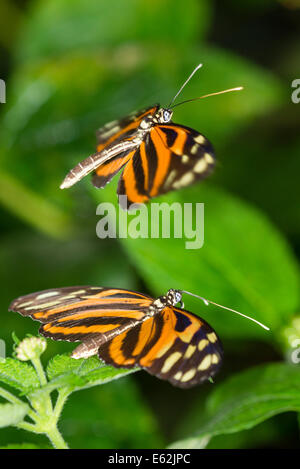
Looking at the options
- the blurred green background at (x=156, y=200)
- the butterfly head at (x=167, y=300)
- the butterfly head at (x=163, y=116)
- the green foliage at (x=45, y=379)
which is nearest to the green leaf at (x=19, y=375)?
the green foliage at (x=45, y=379)

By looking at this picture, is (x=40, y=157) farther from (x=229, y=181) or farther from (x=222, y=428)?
(x=222, y=428)

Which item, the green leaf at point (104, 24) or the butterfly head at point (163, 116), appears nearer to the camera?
the butterfly head at point (163, 116)

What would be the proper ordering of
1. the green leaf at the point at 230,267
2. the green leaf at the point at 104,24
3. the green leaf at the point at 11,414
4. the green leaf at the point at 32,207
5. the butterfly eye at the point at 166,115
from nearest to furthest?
the green leaf at the point at 11,414 < the butterfly eye at the point at 166,115 < the green leaf at the point at 230,267 < the green leaf at the point at 32,207 < the green leaf at the point at 104,24

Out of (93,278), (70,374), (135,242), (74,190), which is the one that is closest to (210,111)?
(74,190)

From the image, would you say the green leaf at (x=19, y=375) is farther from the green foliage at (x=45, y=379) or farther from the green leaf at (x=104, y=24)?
the green leaf at (x=104, y=24)

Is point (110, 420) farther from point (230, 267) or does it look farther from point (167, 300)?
point (167, 300)

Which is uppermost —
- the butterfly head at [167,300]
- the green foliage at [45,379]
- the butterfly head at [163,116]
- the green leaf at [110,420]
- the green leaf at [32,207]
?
the green leaf at [32,207]

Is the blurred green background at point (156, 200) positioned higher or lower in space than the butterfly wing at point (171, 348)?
higher
